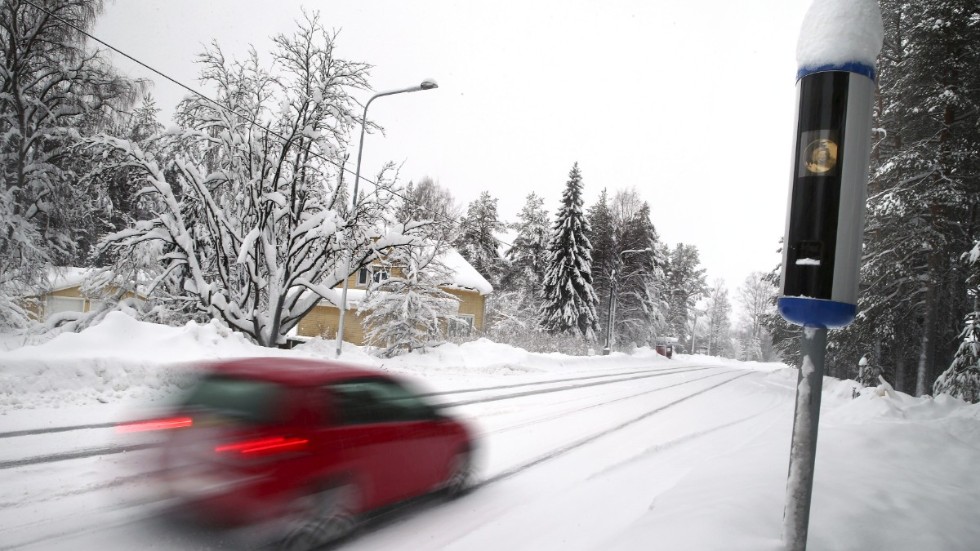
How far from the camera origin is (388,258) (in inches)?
755

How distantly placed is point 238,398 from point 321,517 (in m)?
1.16

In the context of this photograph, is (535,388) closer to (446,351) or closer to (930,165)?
(446,351)

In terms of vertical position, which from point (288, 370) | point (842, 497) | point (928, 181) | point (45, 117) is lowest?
point (842, 497)

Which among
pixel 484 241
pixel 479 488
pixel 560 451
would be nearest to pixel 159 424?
pixel 479 488

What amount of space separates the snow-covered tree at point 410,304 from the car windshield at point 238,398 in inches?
616

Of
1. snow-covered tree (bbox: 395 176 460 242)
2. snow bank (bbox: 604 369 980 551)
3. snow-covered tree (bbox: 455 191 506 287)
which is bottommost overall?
snow bank (bbox: 604 369 980 551)

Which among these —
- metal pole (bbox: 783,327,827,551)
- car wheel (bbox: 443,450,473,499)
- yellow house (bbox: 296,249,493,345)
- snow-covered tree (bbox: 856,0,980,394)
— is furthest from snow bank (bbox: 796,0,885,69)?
yellow house (bbox: 296,249,493,345)

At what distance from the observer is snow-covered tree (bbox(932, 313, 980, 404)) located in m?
12.9

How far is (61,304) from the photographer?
35.3m

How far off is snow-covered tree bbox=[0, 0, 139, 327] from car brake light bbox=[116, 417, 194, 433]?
17.5m

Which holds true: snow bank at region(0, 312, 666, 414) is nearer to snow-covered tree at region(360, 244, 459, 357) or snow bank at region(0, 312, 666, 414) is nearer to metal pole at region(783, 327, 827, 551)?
snow-covered tree at region(360, 244, 459, 357)

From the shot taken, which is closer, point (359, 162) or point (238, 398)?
point (238, 398)

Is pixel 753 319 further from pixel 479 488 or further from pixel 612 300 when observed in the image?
pixel 479 488

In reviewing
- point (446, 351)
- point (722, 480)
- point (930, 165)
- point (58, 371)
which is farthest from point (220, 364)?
point (930, 165)
